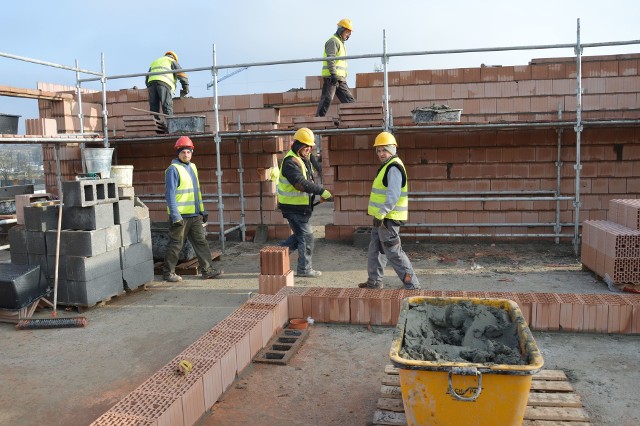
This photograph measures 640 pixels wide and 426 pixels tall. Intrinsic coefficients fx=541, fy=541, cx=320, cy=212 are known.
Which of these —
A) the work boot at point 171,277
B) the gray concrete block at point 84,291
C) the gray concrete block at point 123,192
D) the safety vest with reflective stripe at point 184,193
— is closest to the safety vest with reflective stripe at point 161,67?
the safety vest with reflective stripe at point 184,193

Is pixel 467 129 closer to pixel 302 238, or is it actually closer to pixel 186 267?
pixel 302 238

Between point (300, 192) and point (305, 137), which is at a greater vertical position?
point (305, 137)

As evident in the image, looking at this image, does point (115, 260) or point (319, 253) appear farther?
point (319, 253)

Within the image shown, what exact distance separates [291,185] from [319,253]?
7.37 feet

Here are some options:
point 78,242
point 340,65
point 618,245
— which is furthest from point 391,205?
point 340,65

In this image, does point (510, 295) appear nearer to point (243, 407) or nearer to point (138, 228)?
point (243, 407)

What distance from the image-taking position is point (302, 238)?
7.44 m

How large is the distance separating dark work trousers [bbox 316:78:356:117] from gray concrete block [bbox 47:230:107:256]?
14.8 ft

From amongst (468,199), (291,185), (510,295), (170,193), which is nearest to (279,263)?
(291,185)

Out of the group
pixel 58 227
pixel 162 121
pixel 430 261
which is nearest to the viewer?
pixel 58 227

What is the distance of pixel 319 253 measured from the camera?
9297 mm

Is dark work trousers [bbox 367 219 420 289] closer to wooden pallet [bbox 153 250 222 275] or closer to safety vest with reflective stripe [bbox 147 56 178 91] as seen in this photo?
wooden pallet [bbox 153 250 222 275]

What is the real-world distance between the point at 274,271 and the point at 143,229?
2105mm

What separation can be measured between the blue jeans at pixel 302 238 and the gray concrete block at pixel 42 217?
2865 mm
